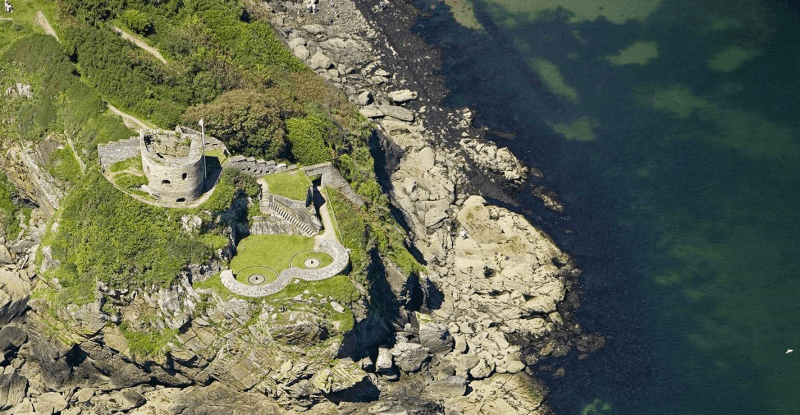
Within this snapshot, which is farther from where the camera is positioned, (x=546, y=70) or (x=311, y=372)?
(x=546, y=70)

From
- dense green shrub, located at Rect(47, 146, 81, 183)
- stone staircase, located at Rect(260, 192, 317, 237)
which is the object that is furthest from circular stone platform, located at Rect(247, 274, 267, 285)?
dense green shrub, located at Rect(47, 146, 81, 183)

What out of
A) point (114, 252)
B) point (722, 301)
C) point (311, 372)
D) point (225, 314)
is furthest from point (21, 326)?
point (722, 301)

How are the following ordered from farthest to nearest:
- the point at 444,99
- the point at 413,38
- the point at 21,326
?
the point at 413,38, the point at 444,99, the point at 21,326

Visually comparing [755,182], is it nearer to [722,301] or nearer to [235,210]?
[722,301]

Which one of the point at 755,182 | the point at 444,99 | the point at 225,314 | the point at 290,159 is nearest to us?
the point at 225,314

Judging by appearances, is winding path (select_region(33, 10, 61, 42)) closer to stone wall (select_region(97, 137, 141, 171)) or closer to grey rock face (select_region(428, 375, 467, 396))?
stone wall (select_region(97, 137, 141, 171))

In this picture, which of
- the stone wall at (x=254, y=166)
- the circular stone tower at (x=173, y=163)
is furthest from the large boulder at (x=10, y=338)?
the stone wall at (x=254, y=166)
